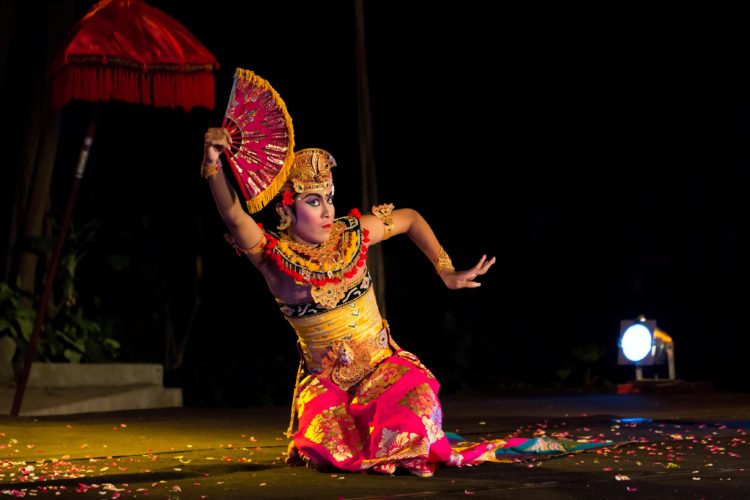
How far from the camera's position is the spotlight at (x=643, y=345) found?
31.6 ft

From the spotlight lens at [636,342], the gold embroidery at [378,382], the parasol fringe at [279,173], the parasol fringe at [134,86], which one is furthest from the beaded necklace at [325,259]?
the spotlight lens at [636,342]

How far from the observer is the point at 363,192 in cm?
902

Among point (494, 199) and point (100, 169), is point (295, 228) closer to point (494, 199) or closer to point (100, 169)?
point (100, 169)

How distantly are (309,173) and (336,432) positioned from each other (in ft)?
3.48

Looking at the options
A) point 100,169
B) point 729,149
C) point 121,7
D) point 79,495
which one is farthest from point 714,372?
point 79,495

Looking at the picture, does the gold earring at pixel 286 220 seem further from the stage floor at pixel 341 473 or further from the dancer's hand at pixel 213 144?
the stage floor at pixel 341 473

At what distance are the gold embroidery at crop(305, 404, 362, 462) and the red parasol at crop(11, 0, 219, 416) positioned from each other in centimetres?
244

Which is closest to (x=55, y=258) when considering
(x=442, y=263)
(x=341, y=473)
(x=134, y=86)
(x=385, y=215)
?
(x=134, y=86)

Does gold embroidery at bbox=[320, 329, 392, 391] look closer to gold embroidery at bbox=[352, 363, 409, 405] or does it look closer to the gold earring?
gold embroidery at bbox=[352, 363, 409, 405]

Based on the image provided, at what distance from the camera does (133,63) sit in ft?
22.3

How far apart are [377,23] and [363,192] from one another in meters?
2.81

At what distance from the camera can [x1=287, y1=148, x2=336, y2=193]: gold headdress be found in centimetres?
507

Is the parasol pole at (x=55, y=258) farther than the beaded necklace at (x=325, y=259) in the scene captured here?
Yes

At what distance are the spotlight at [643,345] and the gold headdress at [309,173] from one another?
5.13 metres
